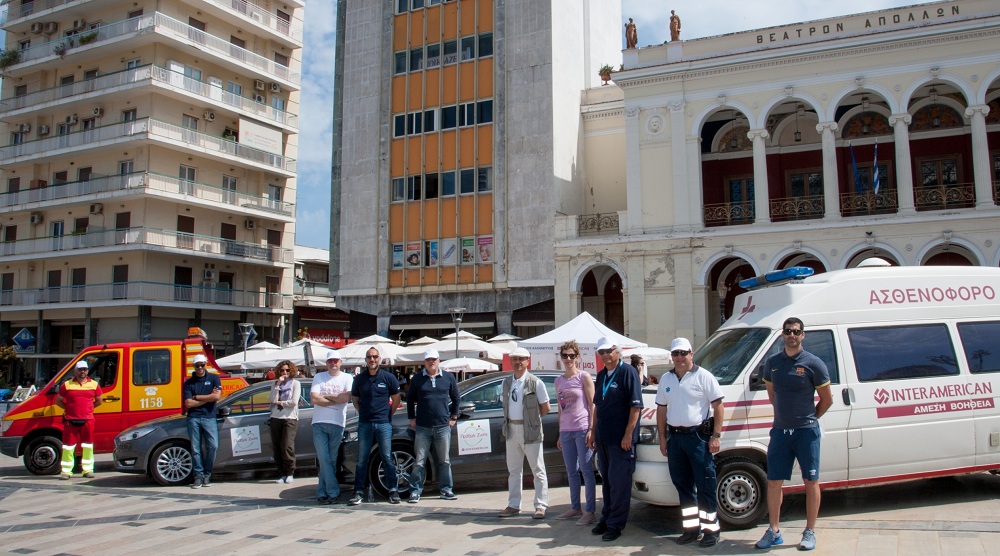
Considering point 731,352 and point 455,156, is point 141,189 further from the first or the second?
point 731,352

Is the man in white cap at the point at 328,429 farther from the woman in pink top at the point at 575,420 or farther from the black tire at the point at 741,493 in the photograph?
the black tire at the point at 741,493

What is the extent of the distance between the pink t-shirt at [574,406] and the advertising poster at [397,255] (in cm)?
2427

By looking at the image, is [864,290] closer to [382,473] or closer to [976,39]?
[382,473]

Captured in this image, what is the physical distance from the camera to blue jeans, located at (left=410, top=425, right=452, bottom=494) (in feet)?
32.6

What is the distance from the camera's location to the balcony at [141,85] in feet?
119

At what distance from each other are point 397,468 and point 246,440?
130 inches

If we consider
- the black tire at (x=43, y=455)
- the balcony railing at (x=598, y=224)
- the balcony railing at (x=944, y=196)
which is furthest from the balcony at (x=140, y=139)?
the balcony railing at (x=944, y=196)

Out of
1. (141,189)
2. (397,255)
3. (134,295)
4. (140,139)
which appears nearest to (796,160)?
(397,255)

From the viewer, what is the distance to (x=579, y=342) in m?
17.6

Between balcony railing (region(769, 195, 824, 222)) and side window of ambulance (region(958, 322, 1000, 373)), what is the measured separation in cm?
1670

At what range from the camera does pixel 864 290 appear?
8672 mm

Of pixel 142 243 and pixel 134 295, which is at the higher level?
pixel 142 243

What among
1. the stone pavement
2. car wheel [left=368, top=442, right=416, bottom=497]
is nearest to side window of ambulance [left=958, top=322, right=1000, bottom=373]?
the stone pavement

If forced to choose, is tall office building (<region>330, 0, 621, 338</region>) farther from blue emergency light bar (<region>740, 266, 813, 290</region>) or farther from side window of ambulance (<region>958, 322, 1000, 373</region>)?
side window of ambulance (<region>958, 322, 1000, 373</region>)
